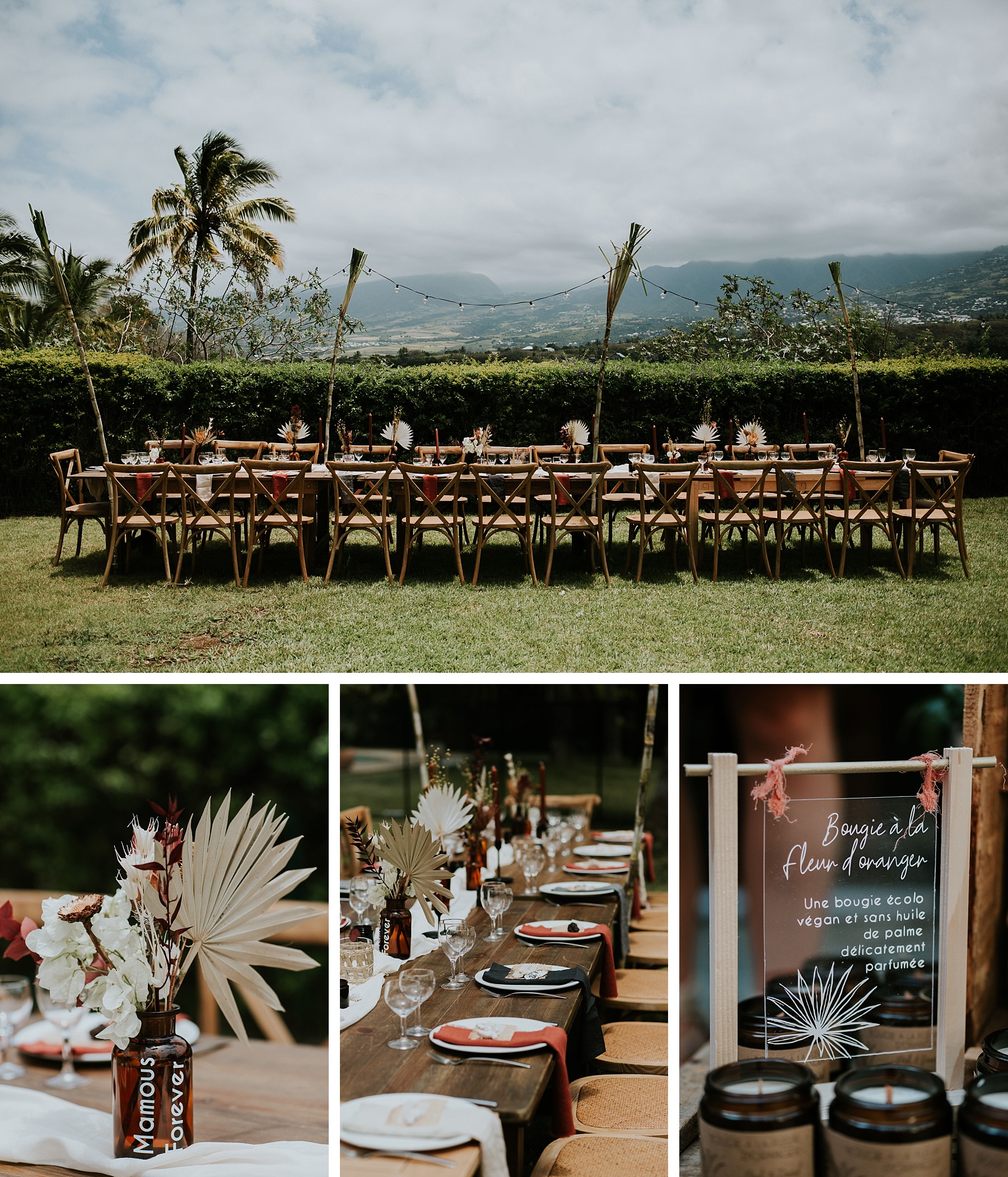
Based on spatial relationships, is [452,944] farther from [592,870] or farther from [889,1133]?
[592,870]

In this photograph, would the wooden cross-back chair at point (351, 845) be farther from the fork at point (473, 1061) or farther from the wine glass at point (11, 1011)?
the wine glass at point (11, 1011)

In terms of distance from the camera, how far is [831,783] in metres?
2.46

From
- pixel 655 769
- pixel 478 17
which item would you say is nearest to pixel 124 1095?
pixel 655 769

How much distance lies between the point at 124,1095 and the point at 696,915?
1.37 meters

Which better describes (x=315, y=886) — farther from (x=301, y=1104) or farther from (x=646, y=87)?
(x=646, y=87)

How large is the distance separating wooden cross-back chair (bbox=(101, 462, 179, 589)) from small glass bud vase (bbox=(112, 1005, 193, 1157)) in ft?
16.2

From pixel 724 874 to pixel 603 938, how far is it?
96cm

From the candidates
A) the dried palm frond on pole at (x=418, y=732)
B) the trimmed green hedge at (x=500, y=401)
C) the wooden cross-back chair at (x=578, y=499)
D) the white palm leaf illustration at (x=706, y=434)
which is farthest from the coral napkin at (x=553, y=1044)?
the trimmed green hedge at (x=500, y=401)

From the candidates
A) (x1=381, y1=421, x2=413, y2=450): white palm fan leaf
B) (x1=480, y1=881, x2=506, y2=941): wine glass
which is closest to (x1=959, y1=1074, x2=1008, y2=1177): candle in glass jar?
(x1=480, y1=881, x2=506, y2=941): wine glass

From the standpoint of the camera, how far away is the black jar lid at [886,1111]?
2082 mm

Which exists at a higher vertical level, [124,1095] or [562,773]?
[124,1095]

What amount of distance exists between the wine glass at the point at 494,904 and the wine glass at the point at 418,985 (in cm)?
70

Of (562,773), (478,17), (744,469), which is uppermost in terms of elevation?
(478,17)

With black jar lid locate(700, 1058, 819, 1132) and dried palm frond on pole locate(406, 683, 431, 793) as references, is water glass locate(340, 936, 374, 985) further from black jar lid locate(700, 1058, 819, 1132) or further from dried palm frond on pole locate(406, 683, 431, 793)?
black jar lid locate(700, 1058, 819, 1132)
